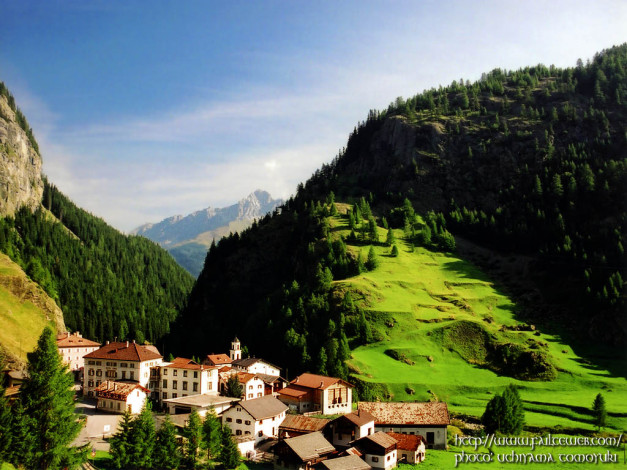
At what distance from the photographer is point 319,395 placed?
99625 mm

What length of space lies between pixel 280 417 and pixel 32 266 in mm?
110605

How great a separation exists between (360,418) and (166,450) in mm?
29535

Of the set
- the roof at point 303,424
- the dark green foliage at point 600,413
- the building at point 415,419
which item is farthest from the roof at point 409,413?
the dark green foliage at point 600,413

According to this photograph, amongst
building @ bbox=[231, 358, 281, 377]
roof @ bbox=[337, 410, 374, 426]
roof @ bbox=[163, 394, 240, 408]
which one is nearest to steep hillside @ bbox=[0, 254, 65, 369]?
roof @ bbox=[163, 394, 240, 408]

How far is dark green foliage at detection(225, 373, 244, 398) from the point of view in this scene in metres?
100

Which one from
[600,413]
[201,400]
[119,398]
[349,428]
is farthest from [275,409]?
[600,413]

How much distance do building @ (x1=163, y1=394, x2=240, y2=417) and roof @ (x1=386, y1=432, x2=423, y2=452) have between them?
28.9 meters

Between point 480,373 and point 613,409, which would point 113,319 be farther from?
point 613,409

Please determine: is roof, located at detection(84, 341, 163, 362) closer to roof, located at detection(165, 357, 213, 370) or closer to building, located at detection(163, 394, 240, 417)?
roof, located at detection(165, 357, 213, 370)

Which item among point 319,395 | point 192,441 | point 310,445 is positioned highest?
point 319,395

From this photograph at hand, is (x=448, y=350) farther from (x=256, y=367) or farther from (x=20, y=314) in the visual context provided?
(x=20, y=314)

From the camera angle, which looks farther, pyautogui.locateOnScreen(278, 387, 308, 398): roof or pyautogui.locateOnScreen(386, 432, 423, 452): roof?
pyautogui.locateOnScreen(278, 387, 308, 398): roof

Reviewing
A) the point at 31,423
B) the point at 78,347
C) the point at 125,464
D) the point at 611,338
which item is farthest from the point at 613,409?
the point at 78,347

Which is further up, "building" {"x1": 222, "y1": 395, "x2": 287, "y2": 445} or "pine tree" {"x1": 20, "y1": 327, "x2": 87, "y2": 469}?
"pine tree" {"x1": 20, "y1": 327, "x2": 87, "y2": 469}
